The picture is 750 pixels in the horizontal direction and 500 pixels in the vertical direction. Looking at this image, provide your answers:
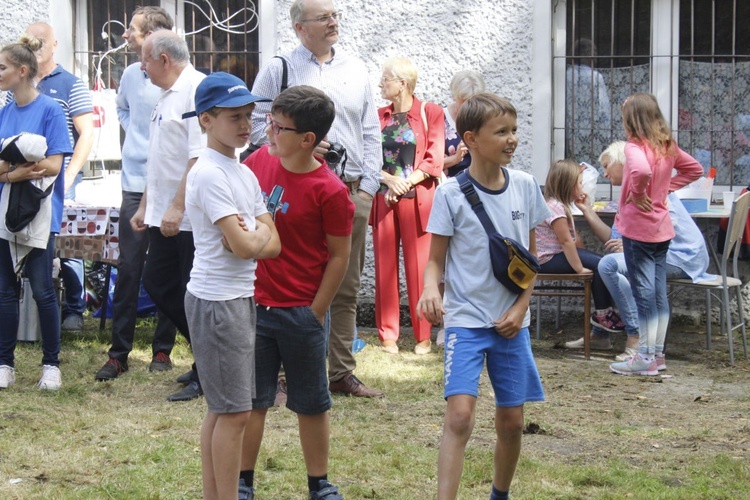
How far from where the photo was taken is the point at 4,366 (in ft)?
19.7

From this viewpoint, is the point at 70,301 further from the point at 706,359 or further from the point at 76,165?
the point at 706,359

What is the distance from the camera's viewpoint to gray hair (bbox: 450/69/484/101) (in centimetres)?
749

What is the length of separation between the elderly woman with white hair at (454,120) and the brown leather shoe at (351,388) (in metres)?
2.30

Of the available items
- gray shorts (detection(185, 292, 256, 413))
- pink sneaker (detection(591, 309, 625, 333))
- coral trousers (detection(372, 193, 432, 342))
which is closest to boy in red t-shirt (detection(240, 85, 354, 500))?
gray shorts (detection(185, 292, 256, 413))

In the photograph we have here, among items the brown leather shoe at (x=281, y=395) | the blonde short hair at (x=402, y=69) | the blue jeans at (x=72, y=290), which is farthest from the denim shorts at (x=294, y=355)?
the blue jeans at (x=72, y=290)

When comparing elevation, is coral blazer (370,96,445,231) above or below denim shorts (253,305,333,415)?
above

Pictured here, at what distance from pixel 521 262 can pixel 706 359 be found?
4041 millimetres

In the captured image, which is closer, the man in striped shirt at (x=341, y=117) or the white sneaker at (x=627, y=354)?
the man in striped shirt at (x=341, y=117)

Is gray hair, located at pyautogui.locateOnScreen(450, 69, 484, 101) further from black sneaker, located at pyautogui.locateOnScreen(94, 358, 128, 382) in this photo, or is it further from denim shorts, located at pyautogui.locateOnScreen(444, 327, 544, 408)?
denim shorts, located at pyautogui.locateOnScreen(444, 327, 544, 408)

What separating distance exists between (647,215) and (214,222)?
149 inches

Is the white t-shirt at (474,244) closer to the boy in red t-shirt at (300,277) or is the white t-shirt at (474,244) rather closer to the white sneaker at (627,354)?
the boy in red t-shirt at (300,277)

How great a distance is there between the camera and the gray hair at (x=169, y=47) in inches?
218

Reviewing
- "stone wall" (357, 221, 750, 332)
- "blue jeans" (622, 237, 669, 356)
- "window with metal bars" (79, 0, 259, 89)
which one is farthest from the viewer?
"window with metal bars" (79, 0, 259, 89)

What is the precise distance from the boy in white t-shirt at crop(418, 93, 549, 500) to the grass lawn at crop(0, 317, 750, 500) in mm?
642
